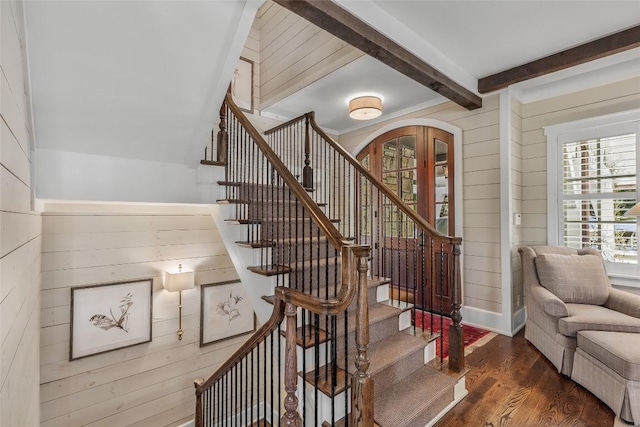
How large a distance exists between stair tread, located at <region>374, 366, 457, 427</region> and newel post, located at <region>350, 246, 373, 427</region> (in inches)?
9.4

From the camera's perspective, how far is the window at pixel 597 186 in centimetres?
310

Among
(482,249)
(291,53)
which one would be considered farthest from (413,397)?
(291,53)

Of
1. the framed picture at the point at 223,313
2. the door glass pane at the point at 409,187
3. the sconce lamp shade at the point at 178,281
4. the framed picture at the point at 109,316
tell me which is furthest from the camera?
the door glass pane at the point at 409,187

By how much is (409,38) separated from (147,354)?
4307 mm

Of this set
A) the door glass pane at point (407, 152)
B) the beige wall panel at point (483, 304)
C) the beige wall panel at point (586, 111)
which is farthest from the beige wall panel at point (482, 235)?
the beige wall panel at point (586, 111)

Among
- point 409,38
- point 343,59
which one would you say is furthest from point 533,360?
point 343,59

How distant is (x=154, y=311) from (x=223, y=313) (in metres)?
0.85

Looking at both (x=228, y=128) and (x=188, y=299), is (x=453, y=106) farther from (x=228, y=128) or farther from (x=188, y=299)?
(x=188, y=299)

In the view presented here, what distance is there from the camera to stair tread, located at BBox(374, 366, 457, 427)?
186 cm

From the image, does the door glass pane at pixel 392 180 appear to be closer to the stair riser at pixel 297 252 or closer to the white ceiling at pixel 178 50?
the white ceiling at pixel 178 50

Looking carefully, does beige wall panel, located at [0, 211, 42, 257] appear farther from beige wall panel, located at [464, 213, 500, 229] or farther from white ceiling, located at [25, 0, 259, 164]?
beige wall panel, located at [464, 213, 500, 229]

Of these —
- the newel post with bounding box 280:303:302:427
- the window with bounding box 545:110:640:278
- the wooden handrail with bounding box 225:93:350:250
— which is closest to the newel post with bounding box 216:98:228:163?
the wooden handrail with bounding box 225:93:350:250

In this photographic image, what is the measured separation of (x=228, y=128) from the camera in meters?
3.29

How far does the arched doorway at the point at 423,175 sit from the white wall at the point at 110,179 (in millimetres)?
2486
